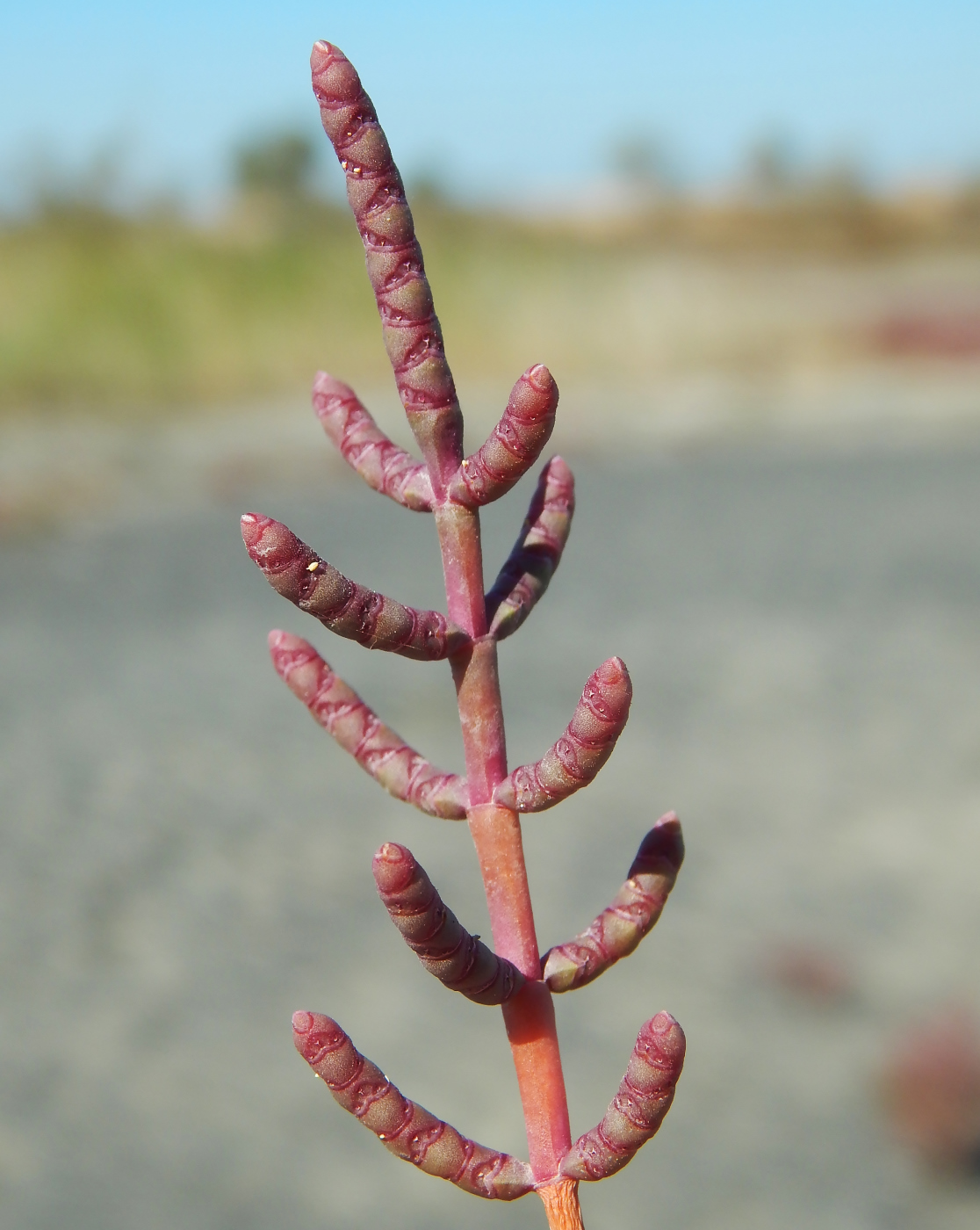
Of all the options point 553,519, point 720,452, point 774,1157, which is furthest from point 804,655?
point 553,519

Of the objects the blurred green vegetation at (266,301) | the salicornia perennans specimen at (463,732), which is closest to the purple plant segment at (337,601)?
the salicornia perennans specimen at (463,732)

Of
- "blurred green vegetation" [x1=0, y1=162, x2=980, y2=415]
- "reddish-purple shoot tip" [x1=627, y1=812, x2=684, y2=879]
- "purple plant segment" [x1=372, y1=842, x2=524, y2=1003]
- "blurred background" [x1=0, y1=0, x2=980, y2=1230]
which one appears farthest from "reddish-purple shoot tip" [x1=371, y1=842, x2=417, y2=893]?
"blurred green vegetation" [x1=0, y1=162, x2=980, y2=415]

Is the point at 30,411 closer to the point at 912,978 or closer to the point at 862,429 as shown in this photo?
the point at 862,429

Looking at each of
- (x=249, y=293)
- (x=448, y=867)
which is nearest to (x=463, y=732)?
(x=448, y=867)

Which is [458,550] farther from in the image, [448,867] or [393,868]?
[448,867]

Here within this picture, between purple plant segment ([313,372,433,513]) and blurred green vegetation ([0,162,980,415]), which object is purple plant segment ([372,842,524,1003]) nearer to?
purple plant segment ([313,372,433,513])

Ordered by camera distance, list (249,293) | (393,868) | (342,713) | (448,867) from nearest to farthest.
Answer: (393,868) → (342,713) → (448,867) → (249,293)
